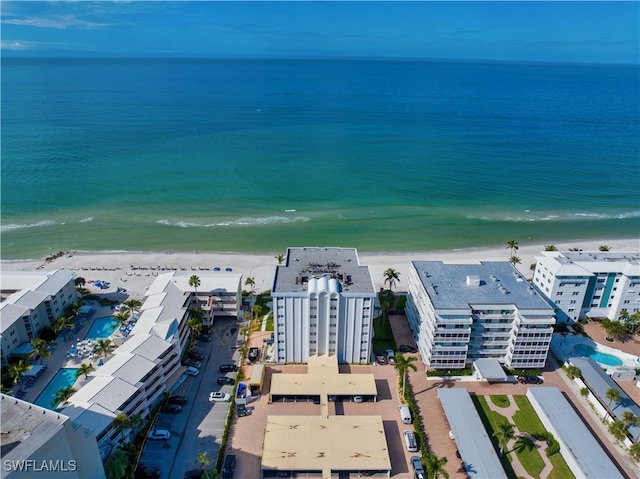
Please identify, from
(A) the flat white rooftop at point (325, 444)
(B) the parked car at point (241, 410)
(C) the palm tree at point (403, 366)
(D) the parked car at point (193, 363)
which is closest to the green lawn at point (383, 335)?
(C) the palm tree at point (403, 366)

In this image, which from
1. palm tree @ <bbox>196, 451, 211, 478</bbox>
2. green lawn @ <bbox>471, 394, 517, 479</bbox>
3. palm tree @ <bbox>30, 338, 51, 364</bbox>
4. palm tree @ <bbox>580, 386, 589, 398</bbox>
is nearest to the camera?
palm tree @ <bbox>196, 451, 211, 478</bbox>

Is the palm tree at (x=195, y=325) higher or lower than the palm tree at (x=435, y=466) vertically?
higher

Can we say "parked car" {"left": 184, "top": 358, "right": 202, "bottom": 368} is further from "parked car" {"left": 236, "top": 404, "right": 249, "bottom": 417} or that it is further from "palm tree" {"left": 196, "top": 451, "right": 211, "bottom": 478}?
"palm tree" {"left": 196, "top": 451, "right": 211, "bottom": 478}

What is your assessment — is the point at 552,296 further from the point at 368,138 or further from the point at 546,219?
the point at 368,138

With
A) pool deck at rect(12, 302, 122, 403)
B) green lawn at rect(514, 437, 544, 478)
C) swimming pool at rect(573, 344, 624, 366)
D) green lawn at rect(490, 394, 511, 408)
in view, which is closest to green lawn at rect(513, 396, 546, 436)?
green lawn at rect(490, 394, 511, 408)

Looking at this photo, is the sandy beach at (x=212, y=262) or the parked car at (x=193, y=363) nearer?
the parked car at (x=193, y=363)

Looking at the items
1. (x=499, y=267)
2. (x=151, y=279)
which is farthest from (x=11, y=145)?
(x=499, y=267)

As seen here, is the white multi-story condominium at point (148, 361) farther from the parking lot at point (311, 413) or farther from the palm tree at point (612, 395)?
the palm tree at point (612, 395)
